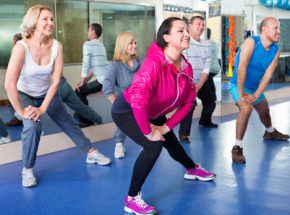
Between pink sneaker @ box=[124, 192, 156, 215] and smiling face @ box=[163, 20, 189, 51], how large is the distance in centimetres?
107

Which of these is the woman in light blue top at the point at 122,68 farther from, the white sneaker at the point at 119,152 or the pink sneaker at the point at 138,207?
the pink sneaker at the point at 138,207

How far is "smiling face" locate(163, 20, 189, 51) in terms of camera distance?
8.96ft

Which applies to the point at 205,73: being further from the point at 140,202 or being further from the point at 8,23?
the point at 140,202

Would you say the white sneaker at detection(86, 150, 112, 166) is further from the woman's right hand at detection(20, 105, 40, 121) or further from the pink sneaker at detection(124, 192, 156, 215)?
the pink sneaker at detection(124, 192, 156, 215)

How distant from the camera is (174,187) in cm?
341

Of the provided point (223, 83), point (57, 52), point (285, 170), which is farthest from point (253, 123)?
point (57, 52)

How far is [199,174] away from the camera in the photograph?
11.6 feet

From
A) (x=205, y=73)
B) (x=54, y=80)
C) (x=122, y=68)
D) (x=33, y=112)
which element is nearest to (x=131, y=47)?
(x=122, y=68)

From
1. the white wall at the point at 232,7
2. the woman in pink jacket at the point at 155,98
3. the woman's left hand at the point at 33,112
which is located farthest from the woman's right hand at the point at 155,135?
the white wall at the point at 232,7

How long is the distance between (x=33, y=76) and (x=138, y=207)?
143 centimetres

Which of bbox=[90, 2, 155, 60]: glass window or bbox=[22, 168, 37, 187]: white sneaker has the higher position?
bbox=[90, 2, 155, 60]: glass window

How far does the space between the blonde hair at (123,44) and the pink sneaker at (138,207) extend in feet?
4.98

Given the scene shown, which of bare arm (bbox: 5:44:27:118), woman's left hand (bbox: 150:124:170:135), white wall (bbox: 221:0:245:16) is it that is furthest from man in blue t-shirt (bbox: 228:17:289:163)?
white wall (bbox: 221:0:245:16)

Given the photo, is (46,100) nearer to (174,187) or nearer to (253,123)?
(174,187)
